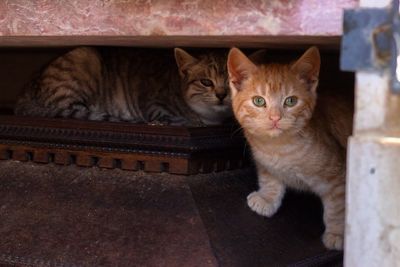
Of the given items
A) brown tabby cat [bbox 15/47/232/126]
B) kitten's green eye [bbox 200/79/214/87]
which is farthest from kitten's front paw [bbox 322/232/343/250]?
kitten's green eye [bbox 200/79/214/87]

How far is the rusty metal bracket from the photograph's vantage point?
4.01ft

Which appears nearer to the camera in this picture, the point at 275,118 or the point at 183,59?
the point at 275,118

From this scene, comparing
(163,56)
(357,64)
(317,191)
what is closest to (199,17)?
(357,64)

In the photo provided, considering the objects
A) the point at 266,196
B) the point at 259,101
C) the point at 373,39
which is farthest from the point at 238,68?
the point at 373,39

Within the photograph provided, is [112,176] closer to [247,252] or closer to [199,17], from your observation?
[247,252]

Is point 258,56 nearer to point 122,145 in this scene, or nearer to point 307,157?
point 307,157

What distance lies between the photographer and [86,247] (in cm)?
167

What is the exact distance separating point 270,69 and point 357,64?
2.24 feet

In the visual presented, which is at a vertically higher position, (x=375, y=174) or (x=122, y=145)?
(x=375, y=174)

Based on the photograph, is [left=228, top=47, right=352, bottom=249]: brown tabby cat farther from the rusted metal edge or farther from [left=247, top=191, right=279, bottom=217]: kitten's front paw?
the rusted metal edge

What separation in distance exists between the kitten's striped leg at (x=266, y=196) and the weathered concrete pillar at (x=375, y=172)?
63 cm

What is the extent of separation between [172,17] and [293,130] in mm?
644

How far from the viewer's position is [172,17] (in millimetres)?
1411

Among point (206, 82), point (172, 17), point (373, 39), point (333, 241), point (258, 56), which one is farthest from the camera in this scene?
point (206, 82)
